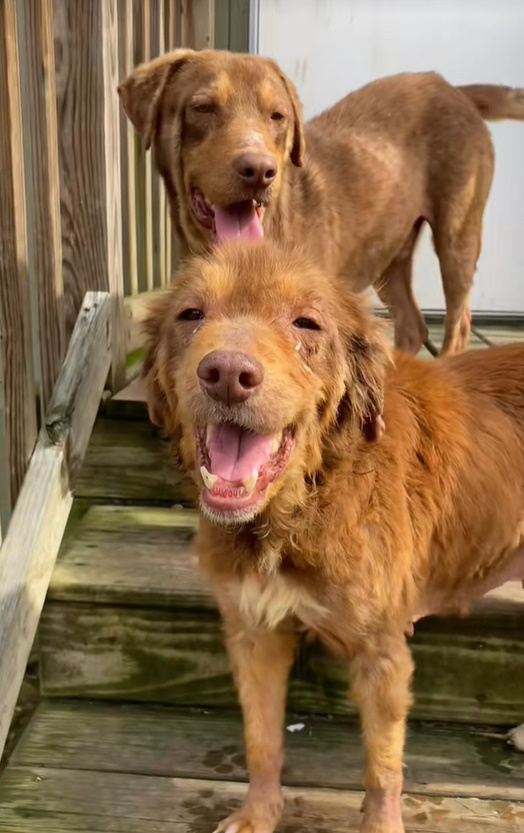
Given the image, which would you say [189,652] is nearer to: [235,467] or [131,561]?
[131,561]

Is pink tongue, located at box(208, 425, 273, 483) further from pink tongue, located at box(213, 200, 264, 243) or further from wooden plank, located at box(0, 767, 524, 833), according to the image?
pink tongue, located at box(213, 200, 264, 243)

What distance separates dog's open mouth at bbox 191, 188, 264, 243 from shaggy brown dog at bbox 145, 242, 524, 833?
1.00 m

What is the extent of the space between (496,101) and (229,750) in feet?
10.3

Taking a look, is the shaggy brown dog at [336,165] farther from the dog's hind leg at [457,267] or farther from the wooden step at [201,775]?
the wooden step at [201,775]

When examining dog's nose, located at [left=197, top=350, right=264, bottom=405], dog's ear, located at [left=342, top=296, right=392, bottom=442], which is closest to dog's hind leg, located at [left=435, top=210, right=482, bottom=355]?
dog's ear, located at [left=342, top=296, right=392, bottom=442]

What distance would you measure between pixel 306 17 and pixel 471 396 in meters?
3.62

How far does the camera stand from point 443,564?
2.14m

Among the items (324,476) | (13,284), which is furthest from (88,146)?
(324,476)

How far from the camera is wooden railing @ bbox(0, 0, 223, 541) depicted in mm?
2547

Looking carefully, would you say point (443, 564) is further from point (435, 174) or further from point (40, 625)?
point (435, 174)

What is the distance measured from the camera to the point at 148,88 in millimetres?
3045

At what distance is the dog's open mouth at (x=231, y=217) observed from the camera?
2.94 m

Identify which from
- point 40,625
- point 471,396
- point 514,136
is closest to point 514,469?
point 471,396

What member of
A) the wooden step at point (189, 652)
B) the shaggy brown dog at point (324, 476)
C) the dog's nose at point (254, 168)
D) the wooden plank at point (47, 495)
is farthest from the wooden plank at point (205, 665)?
the dog's nose at point (254, 168)
